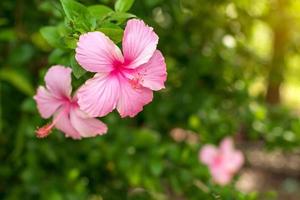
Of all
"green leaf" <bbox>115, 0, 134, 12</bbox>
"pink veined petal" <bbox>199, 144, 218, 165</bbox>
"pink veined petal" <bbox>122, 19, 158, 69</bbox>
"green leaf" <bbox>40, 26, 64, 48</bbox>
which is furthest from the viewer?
"pink veined petal" <bbox>199, 144, 218, 165</bbox>

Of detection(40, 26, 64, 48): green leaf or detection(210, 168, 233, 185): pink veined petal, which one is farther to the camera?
detection(210, 168, 233, 185): pink veined petal

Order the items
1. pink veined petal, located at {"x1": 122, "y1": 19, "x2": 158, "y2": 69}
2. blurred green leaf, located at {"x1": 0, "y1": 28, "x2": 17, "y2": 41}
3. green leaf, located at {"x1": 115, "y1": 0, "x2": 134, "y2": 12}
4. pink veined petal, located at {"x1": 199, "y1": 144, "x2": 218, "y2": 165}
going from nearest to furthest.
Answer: pink veined petal, located at {"x1": 122, "y1": 19, "x2": 158, "y2": 69}, green leaf, located at {"x1": 115, "y1": 0, "x2": 134, "y2": 12}, blurred green leaf, located at {"x1": 0, "y1": 28, "x2": 17, "y2": 41}, pink veined petal, located at {"x1": 199, "y1": 144, "x2": 218, "y2": 165}

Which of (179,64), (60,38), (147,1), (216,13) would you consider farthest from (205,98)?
(60,38)

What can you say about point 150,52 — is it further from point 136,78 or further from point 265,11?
point 265,11

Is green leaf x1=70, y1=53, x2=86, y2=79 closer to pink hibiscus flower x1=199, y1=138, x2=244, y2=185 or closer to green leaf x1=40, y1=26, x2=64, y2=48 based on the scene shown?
green leaf x1=40, y1=26, x2=64, y2=48

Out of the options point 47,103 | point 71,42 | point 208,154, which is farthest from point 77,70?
point 208,154

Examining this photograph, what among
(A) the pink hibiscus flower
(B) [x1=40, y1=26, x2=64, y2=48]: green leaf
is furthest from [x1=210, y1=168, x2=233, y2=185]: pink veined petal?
(B) [x1=40, y1=26, x2=64, y2=48]: green leaf
